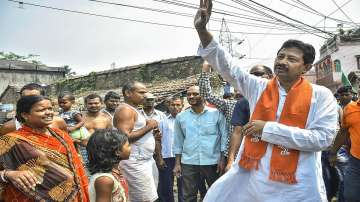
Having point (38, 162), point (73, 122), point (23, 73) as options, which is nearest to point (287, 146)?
point (38, 162)

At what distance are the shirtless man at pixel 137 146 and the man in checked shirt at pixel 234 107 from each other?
2.64 feet

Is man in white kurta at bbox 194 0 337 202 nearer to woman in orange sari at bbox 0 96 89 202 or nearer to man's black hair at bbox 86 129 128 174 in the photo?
man's black hair at bbox 86 129 128 174

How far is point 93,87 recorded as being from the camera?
17.2 m

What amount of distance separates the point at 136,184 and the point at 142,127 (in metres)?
0.66

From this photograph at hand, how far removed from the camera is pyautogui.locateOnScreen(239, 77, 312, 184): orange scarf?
254cm

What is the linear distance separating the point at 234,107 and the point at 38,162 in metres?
2.27

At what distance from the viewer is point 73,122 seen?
235 inches

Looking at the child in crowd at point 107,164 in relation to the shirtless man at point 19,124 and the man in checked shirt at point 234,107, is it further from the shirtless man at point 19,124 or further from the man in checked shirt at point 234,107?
the man in checked shirt at point 234,107

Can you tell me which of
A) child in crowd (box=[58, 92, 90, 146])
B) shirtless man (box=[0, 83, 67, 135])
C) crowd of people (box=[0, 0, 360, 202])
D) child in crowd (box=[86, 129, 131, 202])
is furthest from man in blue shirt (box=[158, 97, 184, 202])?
child in crowd (box=[86, 129, 131, 202])

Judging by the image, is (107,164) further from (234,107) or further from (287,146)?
(234,107)

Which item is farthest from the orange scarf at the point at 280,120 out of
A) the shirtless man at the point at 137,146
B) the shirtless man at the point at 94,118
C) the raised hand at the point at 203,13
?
the shirtless man at the point at 94,118

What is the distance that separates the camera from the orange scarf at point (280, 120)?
2545mm

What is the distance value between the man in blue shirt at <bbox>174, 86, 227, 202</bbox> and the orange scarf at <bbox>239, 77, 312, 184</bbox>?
98.1 inches

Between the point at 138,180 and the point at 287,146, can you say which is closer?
the point at 287,146
